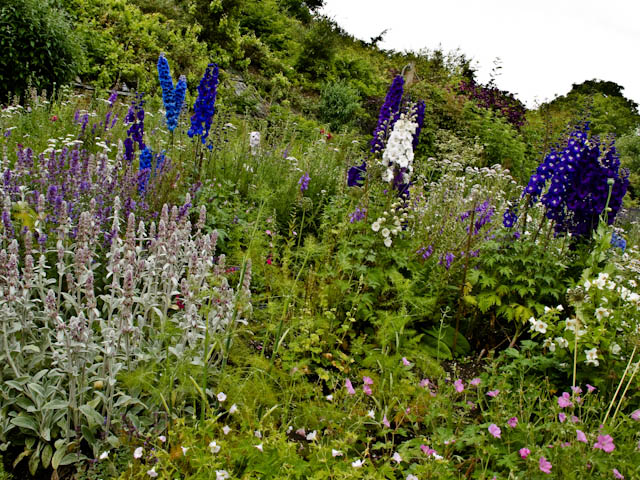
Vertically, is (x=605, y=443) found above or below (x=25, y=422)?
above

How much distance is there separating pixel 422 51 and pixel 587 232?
16216 millimetres

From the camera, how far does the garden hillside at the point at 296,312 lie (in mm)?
1982

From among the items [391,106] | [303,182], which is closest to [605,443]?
[391,106]

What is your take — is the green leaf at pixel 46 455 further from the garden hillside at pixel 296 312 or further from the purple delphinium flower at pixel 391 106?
the purple delphinium flower at pixel 391 106

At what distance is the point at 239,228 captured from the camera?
382cm

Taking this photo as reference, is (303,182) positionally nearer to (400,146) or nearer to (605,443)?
(400,146)

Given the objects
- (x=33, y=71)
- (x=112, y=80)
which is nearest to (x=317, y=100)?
(x=112, y=80)

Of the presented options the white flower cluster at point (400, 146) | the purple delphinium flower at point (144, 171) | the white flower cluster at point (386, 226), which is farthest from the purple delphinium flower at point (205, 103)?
the white flower cluster at point (386, 226)

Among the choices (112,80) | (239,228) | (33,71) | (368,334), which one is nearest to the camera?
(368,334)

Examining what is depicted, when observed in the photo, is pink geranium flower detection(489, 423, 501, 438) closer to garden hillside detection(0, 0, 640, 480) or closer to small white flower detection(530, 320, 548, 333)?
garden hillside detection(0, 0, 640, 480)

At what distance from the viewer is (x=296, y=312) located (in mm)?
3129

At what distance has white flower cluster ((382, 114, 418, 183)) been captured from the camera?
136 inches

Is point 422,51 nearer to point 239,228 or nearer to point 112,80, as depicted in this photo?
point 112,80

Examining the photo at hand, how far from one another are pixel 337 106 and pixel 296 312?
9134 millimetres
